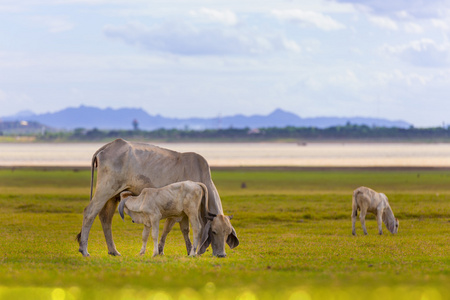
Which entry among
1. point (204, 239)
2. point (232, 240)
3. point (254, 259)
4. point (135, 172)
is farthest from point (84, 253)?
point (254, 259)

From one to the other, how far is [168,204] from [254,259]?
2448 mm

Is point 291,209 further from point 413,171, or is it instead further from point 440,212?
point 413,171

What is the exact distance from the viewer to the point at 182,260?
48.4 ft

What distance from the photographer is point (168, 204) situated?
16094 mm

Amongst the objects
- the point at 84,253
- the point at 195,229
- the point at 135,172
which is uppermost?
the point at 135,172

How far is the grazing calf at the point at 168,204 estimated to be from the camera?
16.0m

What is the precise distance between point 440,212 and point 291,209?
7.03 metres

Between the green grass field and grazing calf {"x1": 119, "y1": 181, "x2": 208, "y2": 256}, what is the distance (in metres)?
0.88

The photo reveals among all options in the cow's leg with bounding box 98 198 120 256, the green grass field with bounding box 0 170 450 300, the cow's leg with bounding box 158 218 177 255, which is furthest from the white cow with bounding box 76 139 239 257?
the green grass field with bounding box 0 170 450 300

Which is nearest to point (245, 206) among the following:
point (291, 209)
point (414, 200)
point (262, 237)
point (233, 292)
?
point (291, 209)

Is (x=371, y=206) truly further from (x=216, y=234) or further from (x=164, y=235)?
(x=164, y=235)

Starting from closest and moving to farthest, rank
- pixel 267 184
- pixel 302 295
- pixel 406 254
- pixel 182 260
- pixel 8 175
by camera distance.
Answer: pixel 302 295 → pixel 182 260 → pixel 406 254 → pixel 267 184 → pixel 8 175

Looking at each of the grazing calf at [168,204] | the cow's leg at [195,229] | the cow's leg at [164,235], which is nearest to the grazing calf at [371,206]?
the cow's leg at [164,235]

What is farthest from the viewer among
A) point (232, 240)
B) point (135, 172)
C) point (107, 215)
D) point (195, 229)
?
point (107, 215)
